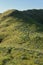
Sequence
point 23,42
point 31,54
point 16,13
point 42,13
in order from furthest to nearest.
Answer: point 42,13 → point 16,13 → point 23,42 → point 31,54

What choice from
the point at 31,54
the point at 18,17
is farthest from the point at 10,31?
the point at 31,54

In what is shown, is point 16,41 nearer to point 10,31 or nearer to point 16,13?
point 10,31

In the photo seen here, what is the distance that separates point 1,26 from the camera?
239 ft

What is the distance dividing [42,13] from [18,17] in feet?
60.3

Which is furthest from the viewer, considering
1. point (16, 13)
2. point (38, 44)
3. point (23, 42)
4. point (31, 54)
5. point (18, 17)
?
point (16, 13)

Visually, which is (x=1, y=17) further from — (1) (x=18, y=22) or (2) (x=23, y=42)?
(2) (x=23, y=42)

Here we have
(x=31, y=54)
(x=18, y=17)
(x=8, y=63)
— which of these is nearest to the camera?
(x=8, y=63)

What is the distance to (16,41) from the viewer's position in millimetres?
53219

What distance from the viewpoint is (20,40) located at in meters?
53.5

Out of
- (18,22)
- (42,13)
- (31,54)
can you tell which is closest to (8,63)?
(31,54)

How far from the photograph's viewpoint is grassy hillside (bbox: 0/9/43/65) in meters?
36.2

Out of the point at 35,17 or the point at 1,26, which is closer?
the point at 1,26

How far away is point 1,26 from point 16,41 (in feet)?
68.0

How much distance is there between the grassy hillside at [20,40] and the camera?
36.2m
